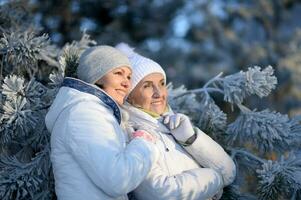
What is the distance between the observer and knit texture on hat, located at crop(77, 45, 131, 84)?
2.44m

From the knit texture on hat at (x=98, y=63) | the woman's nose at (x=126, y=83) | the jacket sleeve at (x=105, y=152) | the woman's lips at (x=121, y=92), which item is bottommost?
the jacket sleeve at (x=105, y=152)

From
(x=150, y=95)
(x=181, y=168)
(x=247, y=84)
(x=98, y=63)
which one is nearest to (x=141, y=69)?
(x=150, y=95)

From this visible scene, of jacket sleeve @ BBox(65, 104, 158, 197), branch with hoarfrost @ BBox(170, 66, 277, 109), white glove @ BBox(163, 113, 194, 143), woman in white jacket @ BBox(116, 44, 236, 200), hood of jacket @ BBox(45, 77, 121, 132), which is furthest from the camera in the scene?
branch with hoarfrost @ BBox(170, 66, 277, 109)

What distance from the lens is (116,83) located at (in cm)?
247

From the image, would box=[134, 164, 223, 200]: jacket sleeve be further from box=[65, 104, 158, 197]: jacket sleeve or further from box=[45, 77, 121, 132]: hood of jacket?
box=[45, 77, 121, 132]: hood of jacket

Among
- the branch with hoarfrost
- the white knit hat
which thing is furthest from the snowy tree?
the white knit hat

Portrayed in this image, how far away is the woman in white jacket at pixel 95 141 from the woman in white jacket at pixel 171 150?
0.21m

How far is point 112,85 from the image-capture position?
2.46 m

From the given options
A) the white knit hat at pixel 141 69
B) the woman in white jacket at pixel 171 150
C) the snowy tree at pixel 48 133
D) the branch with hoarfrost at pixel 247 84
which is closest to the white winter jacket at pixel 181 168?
the woman in white jacket at pixel 171 150

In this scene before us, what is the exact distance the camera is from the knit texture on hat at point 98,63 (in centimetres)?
244

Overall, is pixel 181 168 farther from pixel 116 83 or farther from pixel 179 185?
pixel 116 83

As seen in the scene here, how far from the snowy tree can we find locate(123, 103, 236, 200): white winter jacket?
0.27m

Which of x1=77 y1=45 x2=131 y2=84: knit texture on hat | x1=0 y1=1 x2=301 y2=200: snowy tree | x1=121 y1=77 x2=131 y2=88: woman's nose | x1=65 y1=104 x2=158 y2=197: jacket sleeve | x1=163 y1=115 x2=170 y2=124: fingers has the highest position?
x1=77 y1=45 x2=131 y2=84: knit texture on hat

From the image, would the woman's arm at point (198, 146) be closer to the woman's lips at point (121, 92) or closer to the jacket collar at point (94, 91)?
the woman's lips at point (121, 92)
